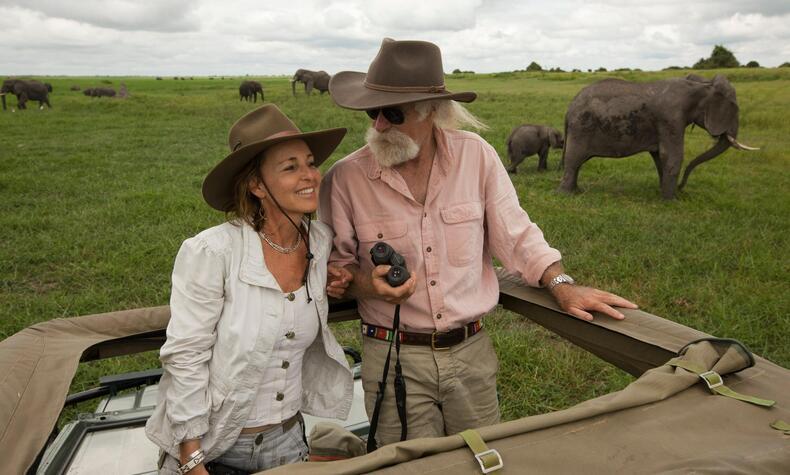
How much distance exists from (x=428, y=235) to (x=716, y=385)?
113 centimetres

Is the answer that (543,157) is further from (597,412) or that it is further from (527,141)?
(597,412)

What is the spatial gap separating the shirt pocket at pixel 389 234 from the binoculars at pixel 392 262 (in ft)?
1.08

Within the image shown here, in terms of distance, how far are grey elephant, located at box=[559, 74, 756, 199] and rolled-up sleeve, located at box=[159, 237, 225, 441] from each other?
7.95m

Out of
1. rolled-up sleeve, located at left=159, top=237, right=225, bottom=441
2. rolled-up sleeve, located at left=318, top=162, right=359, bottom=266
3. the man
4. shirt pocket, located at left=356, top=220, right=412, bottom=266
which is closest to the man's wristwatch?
the man

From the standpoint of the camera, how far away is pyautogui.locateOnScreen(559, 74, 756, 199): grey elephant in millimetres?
8531

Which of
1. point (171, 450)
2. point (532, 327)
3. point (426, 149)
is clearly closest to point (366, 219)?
point (426, 149)

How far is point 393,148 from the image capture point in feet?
7.92

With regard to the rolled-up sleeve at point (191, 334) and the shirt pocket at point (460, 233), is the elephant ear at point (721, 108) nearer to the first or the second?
the shirt pocket at point (460, 233)

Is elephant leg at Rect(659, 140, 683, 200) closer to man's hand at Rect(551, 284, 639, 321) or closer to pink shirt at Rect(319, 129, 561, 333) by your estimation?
pink shirt at Rect(319, 129, 561, 333)

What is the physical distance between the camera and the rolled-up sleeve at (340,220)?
101 inches

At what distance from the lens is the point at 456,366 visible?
248cm

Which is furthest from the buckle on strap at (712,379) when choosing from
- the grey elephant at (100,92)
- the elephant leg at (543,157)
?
the grey elephant at (100,92)

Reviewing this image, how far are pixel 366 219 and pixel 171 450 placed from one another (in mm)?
1098

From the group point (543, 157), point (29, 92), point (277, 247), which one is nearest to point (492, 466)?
point (277, 247)
